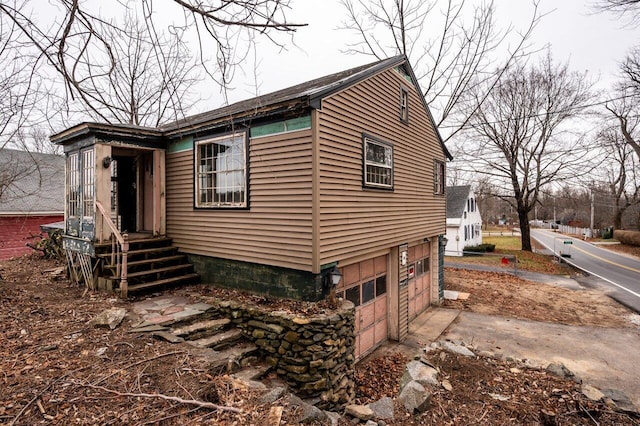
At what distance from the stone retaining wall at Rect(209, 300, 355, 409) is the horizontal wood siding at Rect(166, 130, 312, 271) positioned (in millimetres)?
1020

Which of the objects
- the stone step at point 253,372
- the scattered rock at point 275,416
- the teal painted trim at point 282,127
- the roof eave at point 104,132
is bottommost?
the stone step at point 253,372

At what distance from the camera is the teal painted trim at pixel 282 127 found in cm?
585

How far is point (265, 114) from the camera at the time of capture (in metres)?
6.18

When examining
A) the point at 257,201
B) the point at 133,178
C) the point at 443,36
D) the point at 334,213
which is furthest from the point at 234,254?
the point at 443,36

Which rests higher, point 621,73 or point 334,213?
point 621,73

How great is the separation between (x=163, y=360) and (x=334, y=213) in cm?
370

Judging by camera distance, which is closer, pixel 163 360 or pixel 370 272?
pixel 163 360

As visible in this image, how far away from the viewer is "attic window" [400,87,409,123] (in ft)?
30.2

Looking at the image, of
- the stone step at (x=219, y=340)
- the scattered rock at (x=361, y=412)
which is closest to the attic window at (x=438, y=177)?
the scattered rock at (x=361, y=412)

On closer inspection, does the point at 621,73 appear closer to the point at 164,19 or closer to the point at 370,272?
the point at 370,272

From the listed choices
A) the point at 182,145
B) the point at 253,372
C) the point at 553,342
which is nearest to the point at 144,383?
the point at 253,372

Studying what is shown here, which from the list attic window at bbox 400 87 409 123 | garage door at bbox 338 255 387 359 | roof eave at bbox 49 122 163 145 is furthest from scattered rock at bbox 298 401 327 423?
attic window at bbox 400 87 409 123

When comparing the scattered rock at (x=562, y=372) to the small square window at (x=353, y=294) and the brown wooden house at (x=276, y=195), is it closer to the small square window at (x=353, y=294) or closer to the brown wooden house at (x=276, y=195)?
the brown wooden house at (x=276, y=195)

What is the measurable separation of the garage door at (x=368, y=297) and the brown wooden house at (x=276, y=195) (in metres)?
0.05
